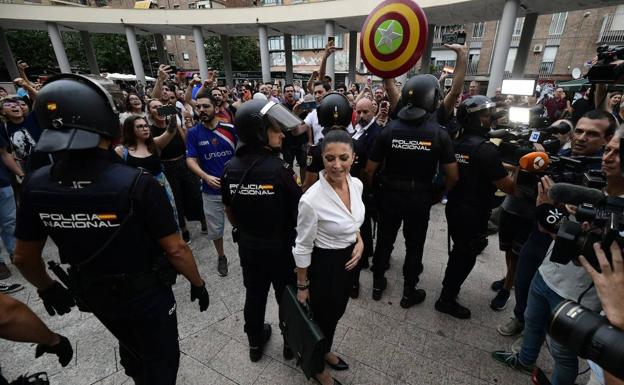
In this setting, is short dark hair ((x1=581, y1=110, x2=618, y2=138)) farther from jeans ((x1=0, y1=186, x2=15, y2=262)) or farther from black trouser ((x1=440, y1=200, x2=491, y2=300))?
jeans ((x1=0, y1=186, x2=15, y2=262))

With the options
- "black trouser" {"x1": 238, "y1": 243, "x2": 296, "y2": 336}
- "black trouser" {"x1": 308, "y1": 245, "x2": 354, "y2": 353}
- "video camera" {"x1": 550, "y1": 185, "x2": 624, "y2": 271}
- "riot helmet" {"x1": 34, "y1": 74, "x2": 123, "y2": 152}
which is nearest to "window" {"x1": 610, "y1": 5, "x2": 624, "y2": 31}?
"video camera" {"x1": 550, "y1": 185, "x2": 624, "y2": 271}

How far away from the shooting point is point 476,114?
8.06 ft

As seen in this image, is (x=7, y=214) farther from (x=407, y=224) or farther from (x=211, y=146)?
(x=407, y=224)

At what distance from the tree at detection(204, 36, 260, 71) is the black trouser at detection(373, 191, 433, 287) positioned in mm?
39779

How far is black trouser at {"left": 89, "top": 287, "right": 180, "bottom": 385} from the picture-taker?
160cm

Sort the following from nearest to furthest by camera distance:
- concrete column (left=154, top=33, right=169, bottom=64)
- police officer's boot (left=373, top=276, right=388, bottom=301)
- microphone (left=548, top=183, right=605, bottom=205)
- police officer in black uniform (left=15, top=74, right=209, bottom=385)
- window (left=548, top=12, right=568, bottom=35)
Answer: microphone (left=548, top=183, right=605, bottom=205), police officer in black uniform (left=15, top=74, right=209, bottom=385), police officer's boot (left=373, top=276, right=388, bottom=301), concrete column (left=154, top=33, right=169, bottom=64), window (left=548, top=12, right=568, bottom=35)

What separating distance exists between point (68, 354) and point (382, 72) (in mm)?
3184

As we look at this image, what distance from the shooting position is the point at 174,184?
166 inches

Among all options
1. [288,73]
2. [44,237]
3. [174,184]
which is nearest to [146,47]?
[288,73]

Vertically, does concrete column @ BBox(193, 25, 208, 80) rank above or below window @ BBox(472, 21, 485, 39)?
below

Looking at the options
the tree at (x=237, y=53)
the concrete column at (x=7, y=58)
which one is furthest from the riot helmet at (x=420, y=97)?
the tree at (x=237, y=53)

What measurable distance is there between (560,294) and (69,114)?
2.85m

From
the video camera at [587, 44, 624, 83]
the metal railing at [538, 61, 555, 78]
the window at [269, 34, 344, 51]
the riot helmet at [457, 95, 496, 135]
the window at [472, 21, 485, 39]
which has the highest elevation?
the window at [269, 34, 344, 51]

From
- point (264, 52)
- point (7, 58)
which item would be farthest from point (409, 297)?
point (7, 58)
